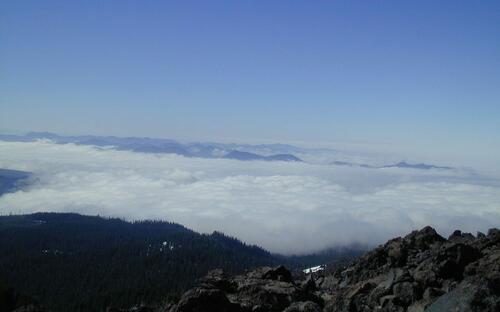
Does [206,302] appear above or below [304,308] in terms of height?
below

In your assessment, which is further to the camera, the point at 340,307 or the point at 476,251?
the point at 476,251

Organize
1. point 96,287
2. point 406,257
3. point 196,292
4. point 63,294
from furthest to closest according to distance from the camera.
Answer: point 96,287 → point 63,294 → point 406,257 → point 196,292

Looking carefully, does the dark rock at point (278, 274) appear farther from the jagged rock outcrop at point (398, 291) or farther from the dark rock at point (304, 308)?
the dark rock at point (304, 308)

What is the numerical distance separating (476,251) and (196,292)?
26.9 m

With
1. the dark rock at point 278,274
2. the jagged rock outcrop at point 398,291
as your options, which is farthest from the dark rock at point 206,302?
the dark rock at point 278,274

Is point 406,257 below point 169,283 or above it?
above

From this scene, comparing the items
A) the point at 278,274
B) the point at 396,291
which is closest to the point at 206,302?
the point at 396,291

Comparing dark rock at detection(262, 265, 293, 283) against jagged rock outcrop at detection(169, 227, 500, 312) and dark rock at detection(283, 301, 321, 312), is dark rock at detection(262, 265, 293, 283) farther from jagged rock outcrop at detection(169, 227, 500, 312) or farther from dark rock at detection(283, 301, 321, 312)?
dark rock at detection(283, 301, 321, 312)

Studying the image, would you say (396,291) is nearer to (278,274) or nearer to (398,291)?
(398,291)

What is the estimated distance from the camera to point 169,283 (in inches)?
7751

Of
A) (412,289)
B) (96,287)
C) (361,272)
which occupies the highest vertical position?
(412,289)

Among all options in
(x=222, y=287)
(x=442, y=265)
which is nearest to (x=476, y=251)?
(x=442, y=265)

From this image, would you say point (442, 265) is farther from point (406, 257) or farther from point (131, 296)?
point (131, 296)

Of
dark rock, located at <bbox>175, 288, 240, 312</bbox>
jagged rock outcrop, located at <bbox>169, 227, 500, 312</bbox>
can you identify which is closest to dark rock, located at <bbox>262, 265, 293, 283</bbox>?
jagged rock outcrop, located at <bbox>169, 227, 500, 312</bbox>
